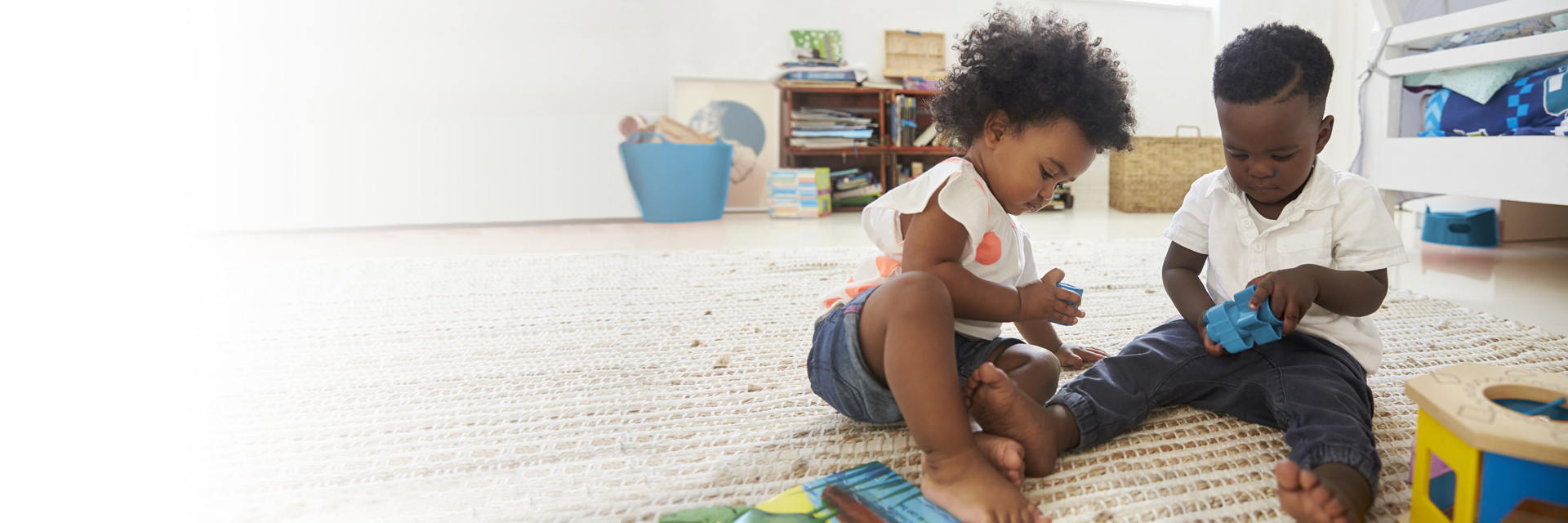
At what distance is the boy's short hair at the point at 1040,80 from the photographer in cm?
74

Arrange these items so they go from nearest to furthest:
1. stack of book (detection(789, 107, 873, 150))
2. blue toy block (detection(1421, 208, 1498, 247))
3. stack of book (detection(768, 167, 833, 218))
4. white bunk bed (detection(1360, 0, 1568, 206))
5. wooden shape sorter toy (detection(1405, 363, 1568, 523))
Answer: wooden shape sorter toy (detection(1405, 363, 1568, 523)), white bunk bed (detection(1360, 0, 1568, 206)), blue toy block (detection(1421, 208, 1498, 247)), stack of book (detection(768, 167, 833, 218)), stack of book (detection(789, 107, 873, 150))

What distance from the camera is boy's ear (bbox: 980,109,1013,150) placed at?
760 millimetres

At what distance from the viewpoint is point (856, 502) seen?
24.0 inches

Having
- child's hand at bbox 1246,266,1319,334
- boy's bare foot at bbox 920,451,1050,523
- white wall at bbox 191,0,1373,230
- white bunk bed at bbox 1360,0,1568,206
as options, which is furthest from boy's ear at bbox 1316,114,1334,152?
white wall at bbox 191,0,1373,230

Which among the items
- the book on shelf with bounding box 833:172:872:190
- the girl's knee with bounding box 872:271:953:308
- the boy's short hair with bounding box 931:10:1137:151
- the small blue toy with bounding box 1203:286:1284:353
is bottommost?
the small blue toy with bounding box 1203:286:1284:353

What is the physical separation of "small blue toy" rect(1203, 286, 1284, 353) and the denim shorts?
0.19 meters

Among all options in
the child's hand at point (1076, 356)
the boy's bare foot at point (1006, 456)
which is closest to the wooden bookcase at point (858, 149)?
the child's hand at point (1076, 356)

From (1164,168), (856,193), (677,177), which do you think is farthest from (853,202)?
(1164,168)

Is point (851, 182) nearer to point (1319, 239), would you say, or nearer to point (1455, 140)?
point (1455, 140)

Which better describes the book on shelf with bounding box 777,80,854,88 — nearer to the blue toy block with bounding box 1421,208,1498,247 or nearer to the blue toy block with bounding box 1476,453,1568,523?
the blue toy block with bounding box 1421,208,1498,247

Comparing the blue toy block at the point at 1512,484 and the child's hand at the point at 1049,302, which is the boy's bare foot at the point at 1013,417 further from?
the blue toy block at the point at 1512,484

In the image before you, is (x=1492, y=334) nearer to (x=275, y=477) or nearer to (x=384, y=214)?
(x=275, y=477)

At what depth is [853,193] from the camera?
3.61 meters

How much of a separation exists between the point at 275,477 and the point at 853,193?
10.0ft
